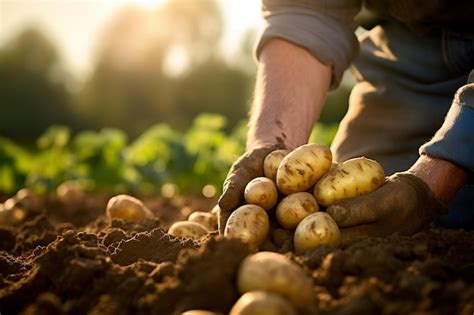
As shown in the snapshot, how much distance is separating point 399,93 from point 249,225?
1598 millimetres

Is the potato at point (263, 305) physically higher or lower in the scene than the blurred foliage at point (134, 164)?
lower

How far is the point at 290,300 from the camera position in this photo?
1.59 meters

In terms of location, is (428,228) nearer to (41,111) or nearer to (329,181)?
(329,181)

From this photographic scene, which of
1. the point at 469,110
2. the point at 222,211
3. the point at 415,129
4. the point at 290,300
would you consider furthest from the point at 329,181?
the point at 415,129

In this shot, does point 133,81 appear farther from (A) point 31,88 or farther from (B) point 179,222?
(B) point 179,222

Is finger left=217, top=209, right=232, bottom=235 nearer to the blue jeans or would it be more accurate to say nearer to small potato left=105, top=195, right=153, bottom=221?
small potato left=105, top=195, right=153, bottom=221

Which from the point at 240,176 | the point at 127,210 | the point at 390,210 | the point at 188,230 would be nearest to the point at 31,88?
the point at 127,210

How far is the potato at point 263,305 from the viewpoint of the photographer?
1.47 m

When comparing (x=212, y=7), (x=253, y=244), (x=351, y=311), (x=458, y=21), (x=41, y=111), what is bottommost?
(x=351, y=311)

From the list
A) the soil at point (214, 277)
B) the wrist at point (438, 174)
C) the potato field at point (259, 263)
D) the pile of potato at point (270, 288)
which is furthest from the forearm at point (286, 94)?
the pile of potato at point (270, 288)

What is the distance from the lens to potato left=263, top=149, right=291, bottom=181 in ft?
8.37

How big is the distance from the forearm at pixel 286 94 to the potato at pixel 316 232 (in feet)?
2.25

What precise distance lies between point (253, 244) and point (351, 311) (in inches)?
34.1

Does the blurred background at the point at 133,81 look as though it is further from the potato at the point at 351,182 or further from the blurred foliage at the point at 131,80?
the potato at the point at 351,182
